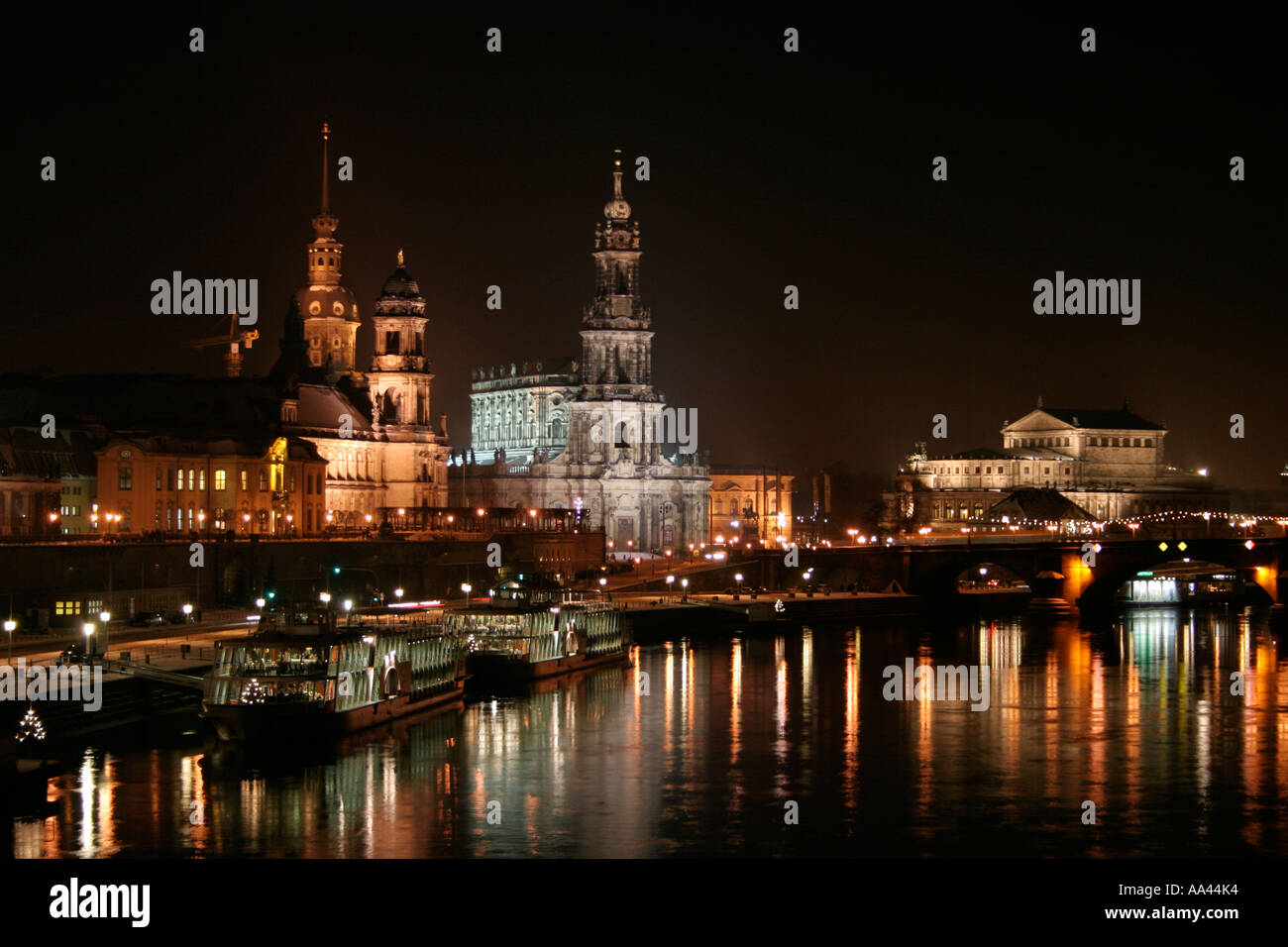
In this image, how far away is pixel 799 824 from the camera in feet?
169

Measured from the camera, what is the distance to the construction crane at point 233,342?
162 metres

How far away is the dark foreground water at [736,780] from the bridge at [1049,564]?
4633cm

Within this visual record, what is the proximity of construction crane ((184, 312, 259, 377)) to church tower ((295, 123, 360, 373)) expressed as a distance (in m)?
7.30

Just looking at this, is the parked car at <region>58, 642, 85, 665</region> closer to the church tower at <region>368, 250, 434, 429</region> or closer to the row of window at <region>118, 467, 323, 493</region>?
the row of window at <region>118, 467, 323, 493</region>

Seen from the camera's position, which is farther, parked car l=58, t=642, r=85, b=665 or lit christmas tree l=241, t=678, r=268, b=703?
parked car l=58, t=642, r=85, b=665

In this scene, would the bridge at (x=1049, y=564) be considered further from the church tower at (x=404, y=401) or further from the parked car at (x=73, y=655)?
the parked car at (x=73, y=655)

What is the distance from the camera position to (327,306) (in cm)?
15925

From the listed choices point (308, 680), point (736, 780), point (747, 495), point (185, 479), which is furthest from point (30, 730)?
point (747, 495)

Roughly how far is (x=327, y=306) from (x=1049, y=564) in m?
66.5

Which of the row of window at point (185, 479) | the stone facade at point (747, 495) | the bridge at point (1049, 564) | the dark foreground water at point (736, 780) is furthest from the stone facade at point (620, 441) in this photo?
the dark foreground water at point (736, 780)

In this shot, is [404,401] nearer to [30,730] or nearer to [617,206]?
[617,206]

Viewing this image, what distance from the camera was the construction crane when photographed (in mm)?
161875

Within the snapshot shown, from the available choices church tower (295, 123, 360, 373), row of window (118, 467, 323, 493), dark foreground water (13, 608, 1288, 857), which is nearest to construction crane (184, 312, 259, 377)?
church tower (295, 123, 360, 373)
